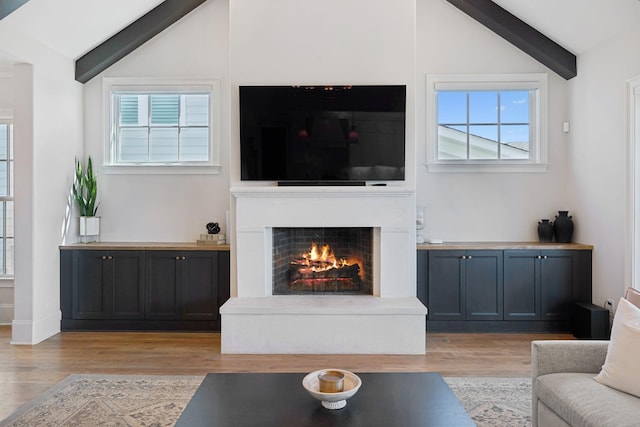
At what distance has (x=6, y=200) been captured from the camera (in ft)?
15.4

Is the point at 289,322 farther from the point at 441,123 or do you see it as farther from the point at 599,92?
the point at 599,92

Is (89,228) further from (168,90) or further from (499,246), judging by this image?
(499,246)

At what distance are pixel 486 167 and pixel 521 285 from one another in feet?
4.30

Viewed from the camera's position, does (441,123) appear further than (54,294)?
Yes

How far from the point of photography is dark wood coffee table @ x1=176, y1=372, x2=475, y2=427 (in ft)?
5.89

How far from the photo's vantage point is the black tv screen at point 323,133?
13.6ft

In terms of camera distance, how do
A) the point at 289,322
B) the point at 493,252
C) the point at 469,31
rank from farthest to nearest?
the point at 469,31
the point at 493,252
the point at 289,322

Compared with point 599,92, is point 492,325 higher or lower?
lower

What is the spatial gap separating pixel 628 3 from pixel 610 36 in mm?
462

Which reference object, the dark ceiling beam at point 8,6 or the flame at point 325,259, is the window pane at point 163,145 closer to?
the dark ceiling beam at point 8,6

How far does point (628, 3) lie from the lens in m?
3.60

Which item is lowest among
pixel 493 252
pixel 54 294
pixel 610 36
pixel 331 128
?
pixel 54 294

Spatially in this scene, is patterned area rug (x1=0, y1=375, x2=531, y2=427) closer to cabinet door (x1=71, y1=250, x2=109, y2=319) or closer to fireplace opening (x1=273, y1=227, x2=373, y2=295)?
cabinet door (x1=71, y1=250, x2=109, y2=319)

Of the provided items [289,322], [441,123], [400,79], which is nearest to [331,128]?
[400,79]
